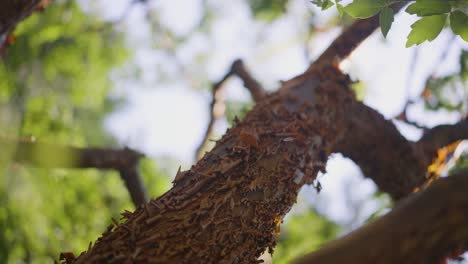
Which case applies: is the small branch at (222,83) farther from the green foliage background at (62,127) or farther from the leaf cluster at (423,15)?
the leaf cluster at (423,15)

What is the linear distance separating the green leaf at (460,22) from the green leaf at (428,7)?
1.4 inches

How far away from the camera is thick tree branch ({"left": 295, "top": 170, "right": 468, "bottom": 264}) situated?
3.15ft

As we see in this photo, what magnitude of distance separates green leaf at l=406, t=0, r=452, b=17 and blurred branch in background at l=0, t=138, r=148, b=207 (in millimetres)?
2231

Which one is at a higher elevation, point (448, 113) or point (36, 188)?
point (36, 188)

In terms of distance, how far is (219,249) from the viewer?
5.21 ft

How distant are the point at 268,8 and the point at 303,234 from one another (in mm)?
2986

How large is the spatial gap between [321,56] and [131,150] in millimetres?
1550

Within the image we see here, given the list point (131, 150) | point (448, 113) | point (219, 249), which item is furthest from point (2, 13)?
point (448, 113)

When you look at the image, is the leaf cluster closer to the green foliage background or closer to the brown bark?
the brown bark

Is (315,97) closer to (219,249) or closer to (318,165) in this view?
(318,165)

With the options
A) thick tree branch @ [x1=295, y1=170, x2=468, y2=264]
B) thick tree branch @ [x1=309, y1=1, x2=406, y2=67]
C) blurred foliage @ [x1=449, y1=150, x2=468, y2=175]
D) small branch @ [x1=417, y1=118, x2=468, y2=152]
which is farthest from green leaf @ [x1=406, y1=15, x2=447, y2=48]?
blurred foliage @ [x1=449, y1=150, x2=468, y2=175]

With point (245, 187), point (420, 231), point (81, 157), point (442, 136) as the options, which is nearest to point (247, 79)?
point (81, 157)

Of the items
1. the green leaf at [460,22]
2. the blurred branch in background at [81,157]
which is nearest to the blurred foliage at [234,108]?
the blurred branch in background at [81,157]

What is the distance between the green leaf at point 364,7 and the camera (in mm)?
1587
